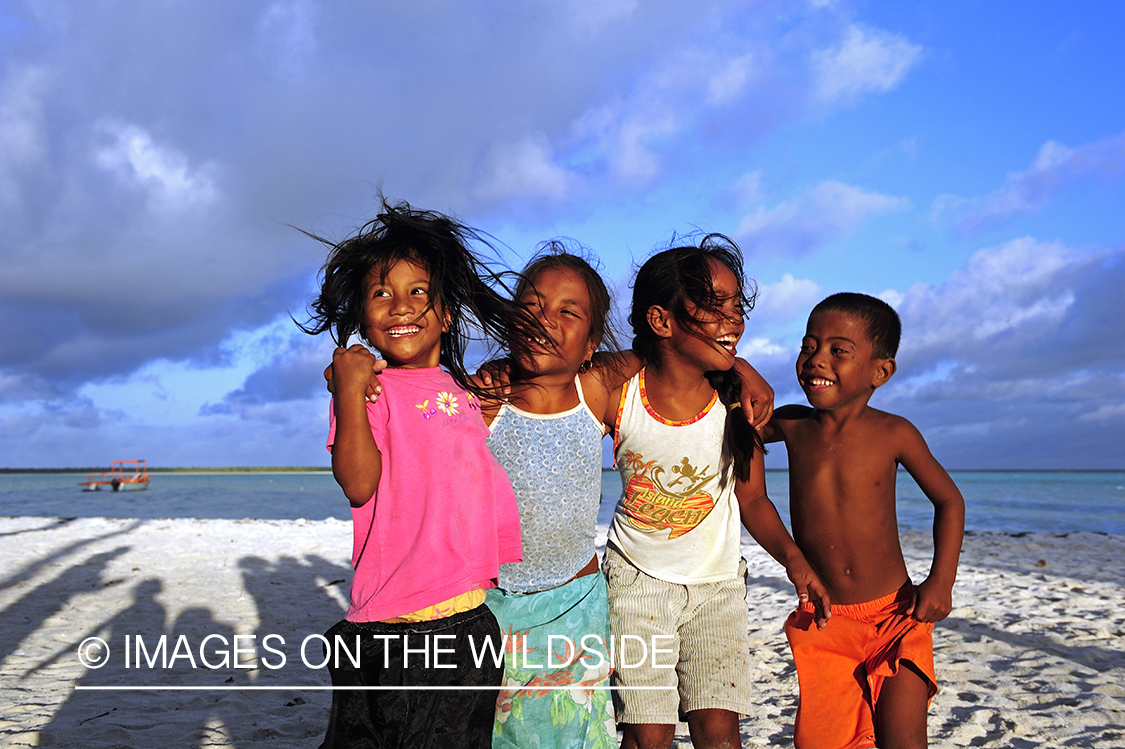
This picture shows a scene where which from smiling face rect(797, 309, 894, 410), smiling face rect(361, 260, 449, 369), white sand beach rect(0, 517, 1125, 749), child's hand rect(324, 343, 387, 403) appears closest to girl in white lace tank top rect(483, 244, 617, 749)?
smiling face rect(361, 260, 449, 369)

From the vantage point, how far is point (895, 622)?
8.73 ft

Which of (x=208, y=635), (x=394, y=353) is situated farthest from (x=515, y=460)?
(x=208, y=635)

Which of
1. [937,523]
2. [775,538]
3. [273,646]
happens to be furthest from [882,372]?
[273,646]

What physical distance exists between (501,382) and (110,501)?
28.5 meters

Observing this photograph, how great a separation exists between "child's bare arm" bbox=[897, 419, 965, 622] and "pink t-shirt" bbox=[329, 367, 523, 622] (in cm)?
159

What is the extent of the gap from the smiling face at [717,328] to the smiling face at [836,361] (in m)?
0.31

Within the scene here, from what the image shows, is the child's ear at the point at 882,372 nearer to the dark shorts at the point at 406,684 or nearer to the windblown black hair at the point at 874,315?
the windblown black hair at the point at 874,315

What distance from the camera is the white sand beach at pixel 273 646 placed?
12.1ft

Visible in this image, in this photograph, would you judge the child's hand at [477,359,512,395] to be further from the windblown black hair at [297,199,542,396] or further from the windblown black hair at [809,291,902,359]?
the windblown black hair at [809,291,902,359]

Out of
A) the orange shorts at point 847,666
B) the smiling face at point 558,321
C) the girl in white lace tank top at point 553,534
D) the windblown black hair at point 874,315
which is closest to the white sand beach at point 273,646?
the orange shorts at point 847,666

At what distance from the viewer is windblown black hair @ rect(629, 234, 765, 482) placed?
8.62ft

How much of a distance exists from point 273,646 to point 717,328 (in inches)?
184

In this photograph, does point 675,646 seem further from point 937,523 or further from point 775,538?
point 937,523

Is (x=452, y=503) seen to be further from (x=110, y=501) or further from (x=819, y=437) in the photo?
(x=110, y=501)
